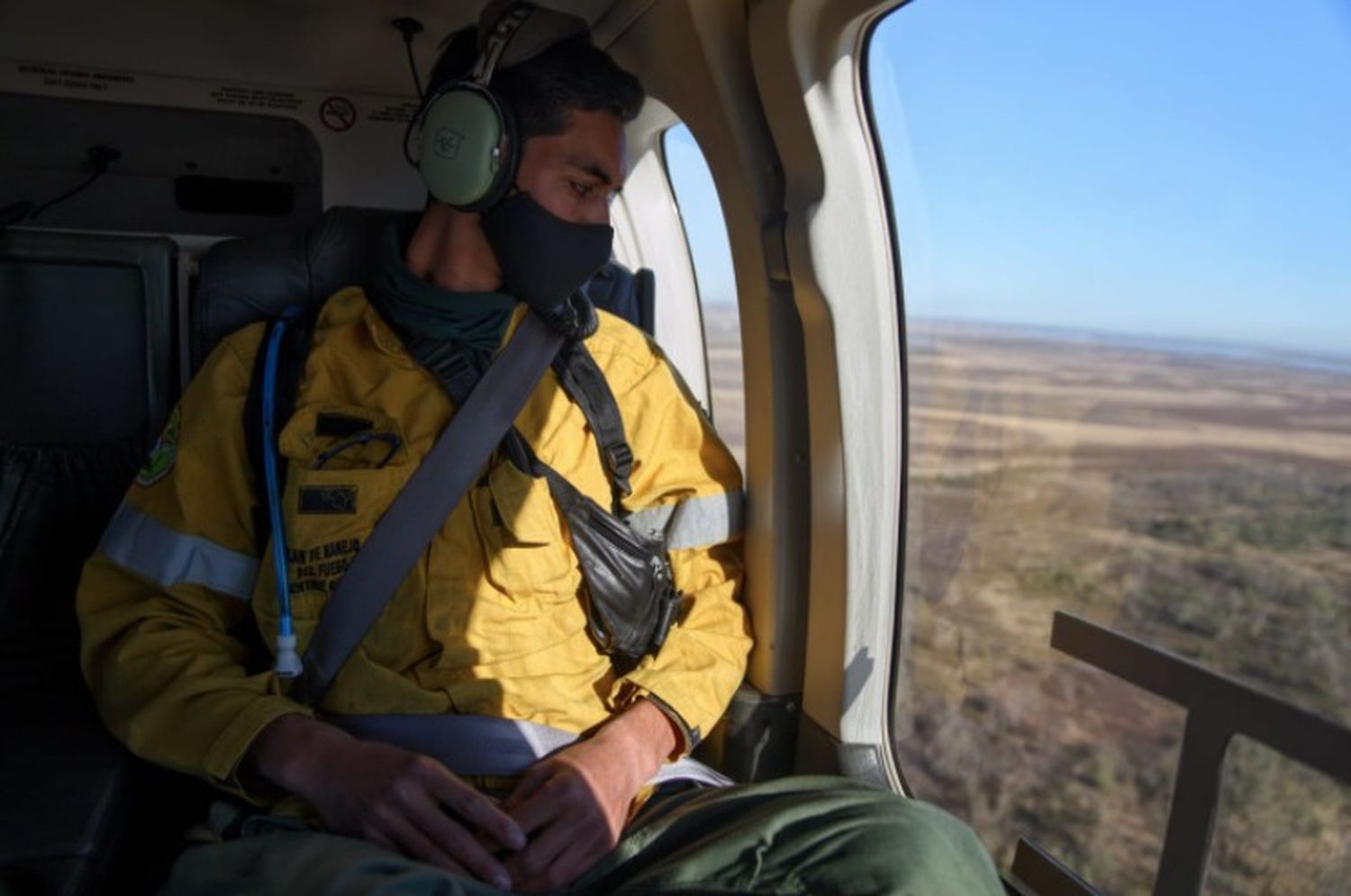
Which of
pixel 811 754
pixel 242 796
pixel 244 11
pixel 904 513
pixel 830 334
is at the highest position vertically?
pixel 244 11

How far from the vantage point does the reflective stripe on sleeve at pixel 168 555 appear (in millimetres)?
1531

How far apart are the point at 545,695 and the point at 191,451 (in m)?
0.70

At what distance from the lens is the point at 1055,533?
1.58 meters

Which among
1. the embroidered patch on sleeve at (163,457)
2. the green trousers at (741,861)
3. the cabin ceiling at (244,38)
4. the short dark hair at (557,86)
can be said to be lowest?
the green trousers at (741,861)

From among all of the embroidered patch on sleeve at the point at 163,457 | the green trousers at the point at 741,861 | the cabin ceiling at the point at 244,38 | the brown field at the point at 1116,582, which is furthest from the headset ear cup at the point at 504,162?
the cabin ceiling at the point at 244,38

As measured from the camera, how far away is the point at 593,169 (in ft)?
5.63

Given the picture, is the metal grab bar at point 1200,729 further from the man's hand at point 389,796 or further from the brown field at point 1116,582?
the man's hand at point 389,796

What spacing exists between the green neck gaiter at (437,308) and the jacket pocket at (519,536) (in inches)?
9.1

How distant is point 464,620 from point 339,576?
0.71ft

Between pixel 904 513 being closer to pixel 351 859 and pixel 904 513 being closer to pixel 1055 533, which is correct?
pixel 1055 533

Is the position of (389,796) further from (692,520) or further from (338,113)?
(338,113)

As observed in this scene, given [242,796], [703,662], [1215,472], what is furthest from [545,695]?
[1215,472]

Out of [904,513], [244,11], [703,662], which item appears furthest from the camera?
[244,11]

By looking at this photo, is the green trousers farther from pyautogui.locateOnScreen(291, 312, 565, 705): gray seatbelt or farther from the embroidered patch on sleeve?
the embroidered patch on sleeve
